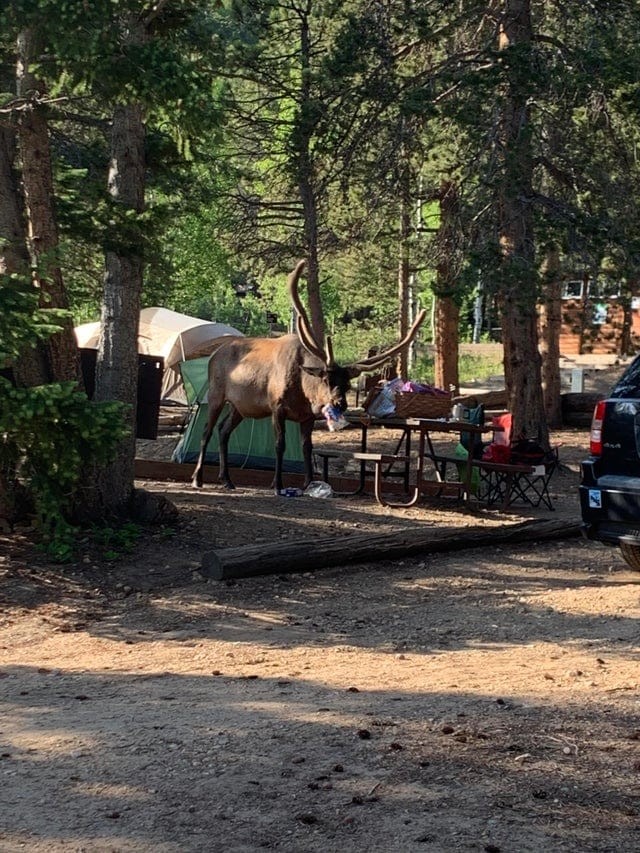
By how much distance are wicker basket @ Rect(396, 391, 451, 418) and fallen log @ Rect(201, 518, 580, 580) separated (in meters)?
2.42

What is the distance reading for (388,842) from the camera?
4.41 meters

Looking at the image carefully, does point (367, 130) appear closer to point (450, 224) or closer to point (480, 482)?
point (450, 224)

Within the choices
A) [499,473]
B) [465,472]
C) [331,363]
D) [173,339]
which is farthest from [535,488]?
[173,339]

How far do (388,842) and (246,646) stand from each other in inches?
169

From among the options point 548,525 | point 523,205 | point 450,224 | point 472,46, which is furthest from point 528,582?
point 472,46

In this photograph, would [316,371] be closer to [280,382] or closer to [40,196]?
[280,382]

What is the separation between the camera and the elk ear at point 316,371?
594 inches

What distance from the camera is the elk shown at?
49.0ft

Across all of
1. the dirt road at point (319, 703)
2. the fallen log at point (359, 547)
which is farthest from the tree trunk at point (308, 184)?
the dirt road at point (319, 703)

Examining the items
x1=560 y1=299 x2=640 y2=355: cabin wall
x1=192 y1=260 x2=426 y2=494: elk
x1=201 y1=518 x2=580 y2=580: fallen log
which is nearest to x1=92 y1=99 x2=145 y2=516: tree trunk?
x1=201 y1=518 x2=580 y2=580: fallen log

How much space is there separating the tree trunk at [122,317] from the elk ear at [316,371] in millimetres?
3286

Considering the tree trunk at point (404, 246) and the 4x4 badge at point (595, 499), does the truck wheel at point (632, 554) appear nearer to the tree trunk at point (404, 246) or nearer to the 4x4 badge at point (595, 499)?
the 4x4 badge at point (595, 499)

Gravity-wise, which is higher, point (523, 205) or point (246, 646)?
point (523, 205)

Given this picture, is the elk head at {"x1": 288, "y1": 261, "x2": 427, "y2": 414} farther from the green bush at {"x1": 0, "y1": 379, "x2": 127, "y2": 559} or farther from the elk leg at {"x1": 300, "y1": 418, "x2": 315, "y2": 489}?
the green bush at {"x1": 0, "y1": 379, "x2": 127, "y2": 559}
